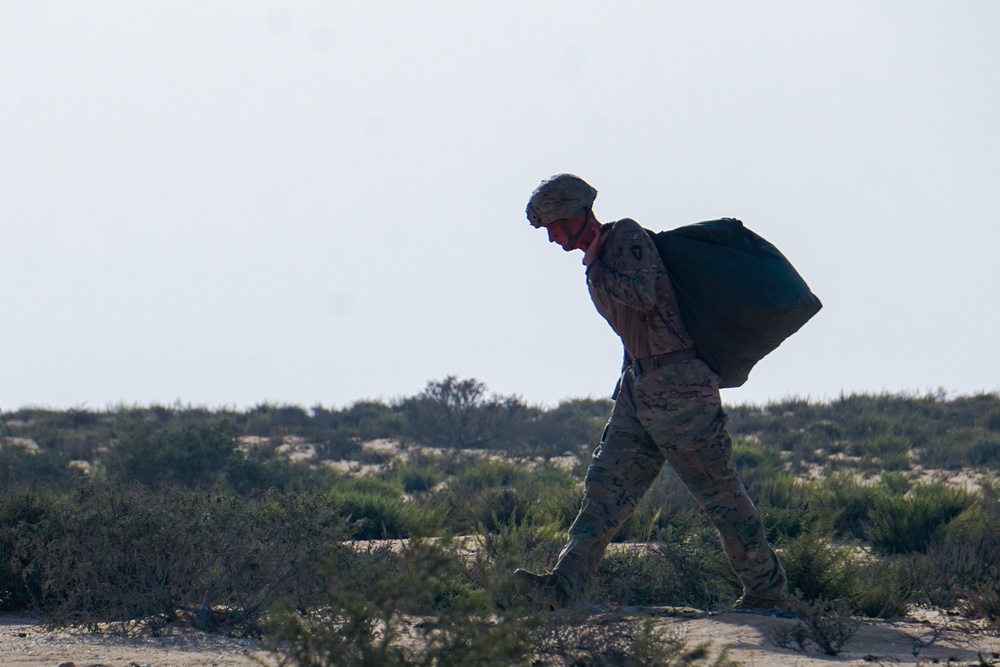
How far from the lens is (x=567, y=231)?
5344mm

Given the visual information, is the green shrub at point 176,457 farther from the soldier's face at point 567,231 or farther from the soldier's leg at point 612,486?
the soldier's face at point 567,231

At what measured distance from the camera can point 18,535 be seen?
621 centimetres

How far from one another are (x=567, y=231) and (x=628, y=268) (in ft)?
1.19

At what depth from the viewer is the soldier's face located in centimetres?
532

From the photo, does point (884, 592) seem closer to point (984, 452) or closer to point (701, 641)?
point (701, 641)

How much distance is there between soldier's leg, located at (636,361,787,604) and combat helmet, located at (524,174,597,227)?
0.91 meters

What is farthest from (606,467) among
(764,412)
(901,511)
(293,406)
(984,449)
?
(293,406)

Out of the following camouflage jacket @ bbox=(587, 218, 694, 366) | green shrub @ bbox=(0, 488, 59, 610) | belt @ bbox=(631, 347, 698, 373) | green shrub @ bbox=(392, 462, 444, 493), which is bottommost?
green shrub @ bbox=(0, 488, 59, 610)

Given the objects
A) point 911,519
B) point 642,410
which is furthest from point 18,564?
point 911,519

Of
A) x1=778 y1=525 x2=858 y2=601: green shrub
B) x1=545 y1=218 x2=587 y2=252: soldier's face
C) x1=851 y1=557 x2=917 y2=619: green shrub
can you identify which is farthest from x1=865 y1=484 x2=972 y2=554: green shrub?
x1=545 y1=218 x2=587 y2=252: soldier's face

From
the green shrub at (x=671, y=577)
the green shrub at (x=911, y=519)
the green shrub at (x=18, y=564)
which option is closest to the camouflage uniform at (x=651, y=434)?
the green shrub at (x=671, y=577)

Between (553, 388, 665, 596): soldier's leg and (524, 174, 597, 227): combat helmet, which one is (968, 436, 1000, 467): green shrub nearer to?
(553, 388, 665, 596): soldier's leg

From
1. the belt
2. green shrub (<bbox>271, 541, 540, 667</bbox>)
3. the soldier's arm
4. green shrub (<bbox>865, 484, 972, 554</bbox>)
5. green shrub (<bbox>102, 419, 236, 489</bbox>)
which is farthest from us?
green shrub (<bbox>102, 419, 236, 489</bbox>)

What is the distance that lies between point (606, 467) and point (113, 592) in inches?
97.2
